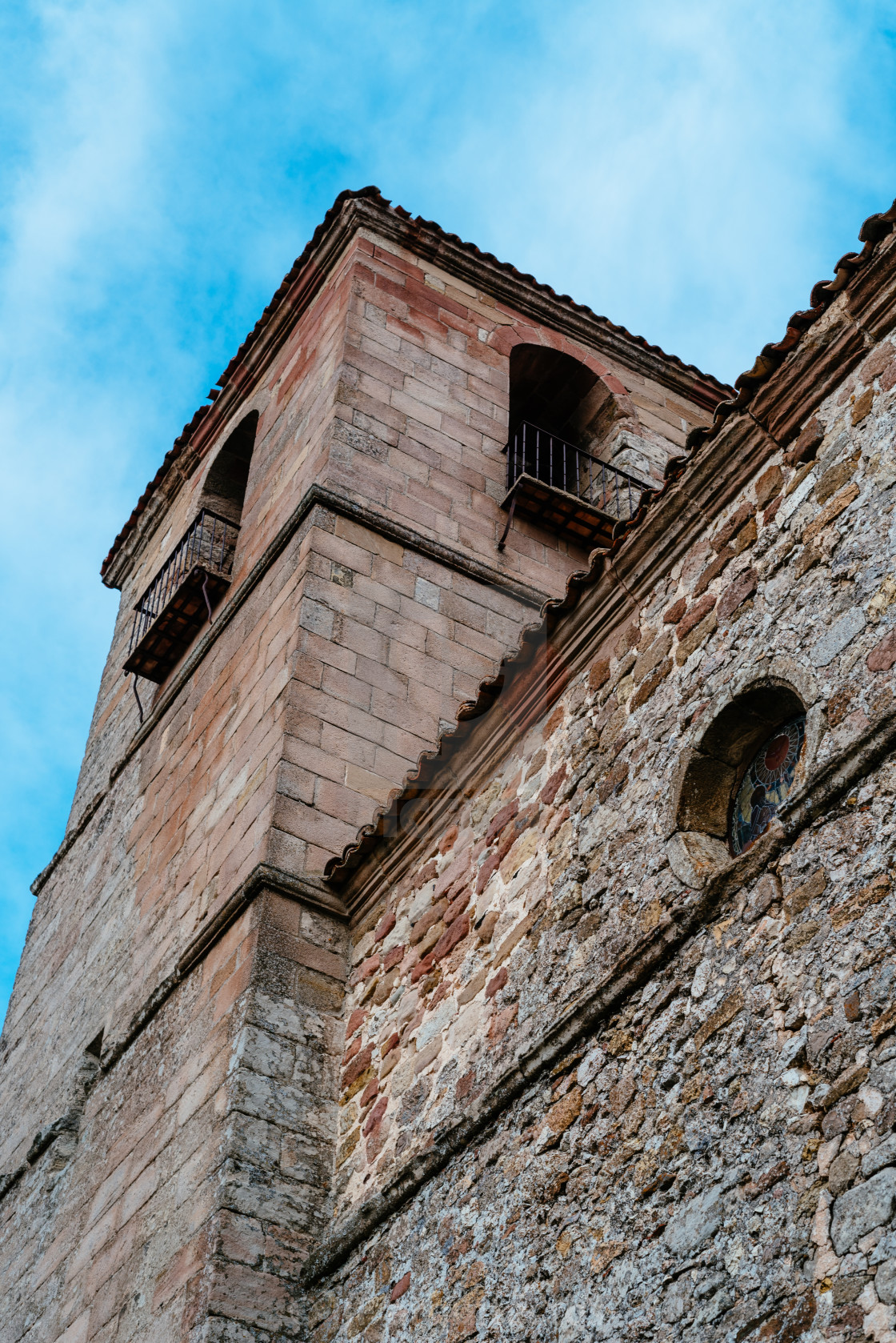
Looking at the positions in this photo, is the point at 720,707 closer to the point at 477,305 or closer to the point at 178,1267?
the point at 178,1267

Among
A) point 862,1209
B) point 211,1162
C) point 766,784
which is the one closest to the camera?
point 862,1209

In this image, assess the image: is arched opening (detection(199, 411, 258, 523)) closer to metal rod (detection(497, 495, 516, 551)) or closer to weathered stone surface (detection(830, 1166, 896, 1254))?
metal rod (detection(497, 495, 516, 551))

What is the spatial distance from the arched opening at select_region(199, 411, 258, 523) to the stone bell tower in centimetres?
2

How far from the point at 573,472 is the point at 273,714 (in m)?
4.36

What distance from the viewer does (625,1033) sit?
464 centimetres

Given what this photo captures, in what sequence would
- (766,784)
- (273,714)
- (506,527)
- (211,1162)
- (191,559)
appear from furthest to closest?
(191,559) → (506,527) → (273,714) → (211,1162) → (766,784)

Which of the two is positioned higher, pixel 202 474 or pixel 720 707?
pixel 202 474

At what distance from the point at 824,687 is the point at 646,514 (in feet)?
4.68

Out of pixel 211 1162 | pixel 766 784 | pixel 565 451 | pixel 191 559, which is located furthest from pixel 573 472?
pixel 766 784

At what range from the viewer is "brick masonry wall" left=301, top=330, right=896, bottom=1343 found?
376 centimetres

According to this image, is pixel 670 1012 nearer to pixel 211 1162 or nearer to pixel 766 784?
pixel 766 784

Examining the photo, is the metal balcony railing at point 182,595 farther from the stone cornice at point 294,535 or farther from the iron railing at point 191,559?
the stone cornice at point 294,535

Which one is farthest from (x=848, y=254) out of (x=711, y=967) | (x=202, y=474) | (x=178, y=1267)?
(x=202, y=474)

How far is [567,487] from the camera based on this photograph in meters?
11.2
